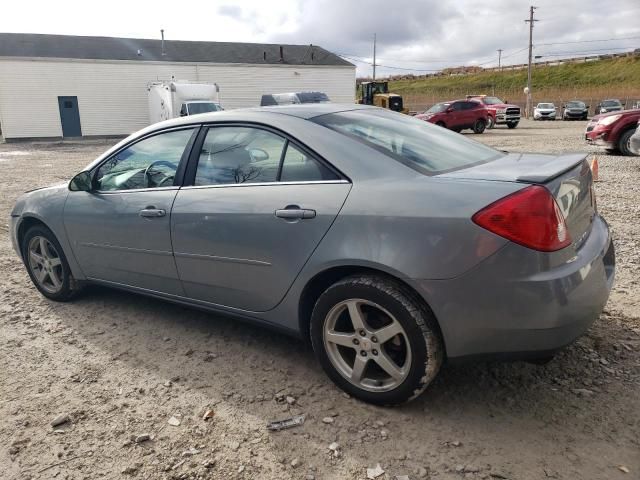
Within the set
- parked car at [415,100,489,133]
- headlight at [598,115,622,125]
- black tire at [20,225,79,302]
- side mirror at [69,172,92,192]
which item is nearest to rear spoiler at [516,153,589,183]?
side mirror at [69,172,92,192]

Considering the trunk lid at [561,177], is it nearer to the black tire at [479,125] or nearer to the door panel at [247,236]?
the door panel at [247,236]

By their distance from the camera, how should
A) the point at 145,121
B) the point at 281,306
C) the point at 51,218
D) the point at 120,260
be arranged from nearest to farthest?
the point at 281,306 → the point at 120,260 → the point at 51,218 → the point at 145,121

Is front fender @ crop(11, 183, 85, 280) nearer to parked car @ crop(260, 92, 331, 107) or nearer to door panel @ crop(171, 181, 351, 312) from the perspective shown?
door panel @ crop(171, 181, 351, 312)

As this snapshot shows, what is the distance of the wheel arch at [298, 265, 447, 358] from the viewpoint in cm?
243

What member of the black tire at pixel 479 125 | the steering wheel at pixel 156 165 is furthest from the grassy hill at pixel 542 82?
the steering wheel at pixel 156 165

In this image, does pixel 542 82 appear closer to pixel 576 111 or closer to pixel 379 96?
pixel 576 111

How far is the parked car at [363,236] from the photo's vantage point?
2240 mm

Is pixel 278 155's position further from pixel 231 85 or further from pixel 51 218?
pixel 231 85

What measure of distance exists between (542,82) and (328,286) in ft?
299

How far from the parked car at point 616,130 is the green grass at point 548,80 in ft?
209

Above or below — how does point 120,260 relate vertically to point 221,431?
above

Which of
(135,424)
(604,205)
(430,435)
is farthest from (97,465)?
(604,205)

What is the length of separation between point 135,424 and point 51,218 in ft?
7.16

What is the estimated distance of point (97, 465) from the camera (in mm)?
2357
